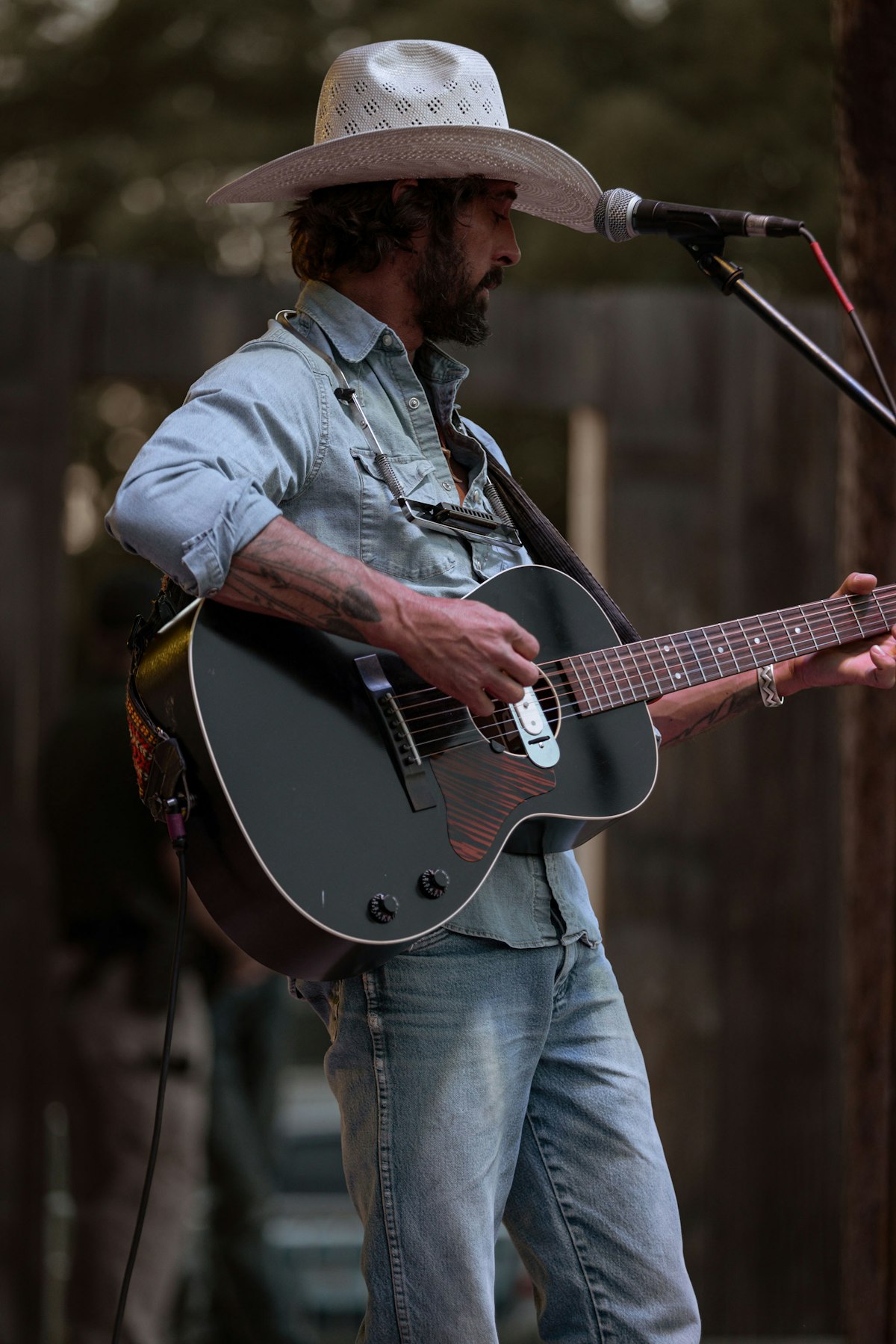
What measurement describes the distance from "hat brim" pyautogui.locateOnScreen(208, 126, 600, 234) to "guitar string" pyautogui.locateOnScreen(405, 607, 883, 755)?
748 mm

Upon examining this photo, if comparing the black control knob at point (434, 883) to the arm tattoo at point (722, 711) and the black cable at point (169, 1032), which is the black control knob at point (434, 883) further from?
the arm tattoo at point (722, 711)

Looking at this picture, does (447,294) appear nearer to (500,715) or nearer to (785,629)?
(500,715)

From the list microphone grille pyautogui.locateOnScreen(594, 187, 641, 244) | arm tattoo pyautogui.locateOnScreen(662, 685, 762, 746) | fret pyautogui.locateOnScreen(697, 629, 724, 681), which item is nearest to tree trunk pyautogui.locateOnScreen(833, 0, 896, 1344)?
arm tattoo pyautogui.locateOnScreen(662, 685, 762, 746)

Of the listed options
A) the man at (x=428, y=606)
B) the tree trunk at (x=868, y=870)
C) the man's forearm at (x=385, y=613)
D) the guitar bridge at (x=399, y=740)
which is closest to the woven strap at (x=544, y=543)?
the man at (x=428, y=606)

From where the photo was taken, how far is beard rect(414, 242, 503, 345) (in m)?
2.13

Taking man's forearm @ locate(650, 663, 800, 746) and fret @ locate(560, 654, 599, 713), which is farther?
man's forearm @ locate(650, 663, 800, 746)

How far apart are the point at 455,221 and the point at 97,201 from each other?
326 centimetres

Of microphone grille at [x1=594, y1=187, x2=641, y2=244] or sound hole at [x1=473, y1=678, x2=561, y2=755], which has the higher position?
microphone grille at [x1=594, y1=187, x2=641, y2=244]

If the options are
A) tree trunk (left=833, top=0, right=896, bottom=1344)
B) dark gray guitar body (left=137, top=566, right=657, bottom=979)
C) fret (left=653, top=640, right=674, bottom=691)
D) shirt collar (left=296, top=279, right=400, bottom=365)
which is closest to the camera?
dark gray guitar body (left=137, top=566, right=657, bottom=979)

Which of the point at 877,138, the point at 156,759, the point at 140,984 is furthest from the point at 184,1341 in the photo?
the point at 877,138

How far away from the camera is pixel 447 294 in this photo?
2.13 m

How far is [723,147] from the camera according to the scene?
497cm

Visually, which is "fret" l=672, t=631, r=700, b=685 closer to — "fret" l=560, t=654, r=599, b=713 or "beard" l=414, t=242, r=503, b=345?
"fret" l=560, t=654, r=599, b=713

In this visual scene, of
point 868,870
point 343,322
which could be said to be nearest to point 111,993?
point 868,870
